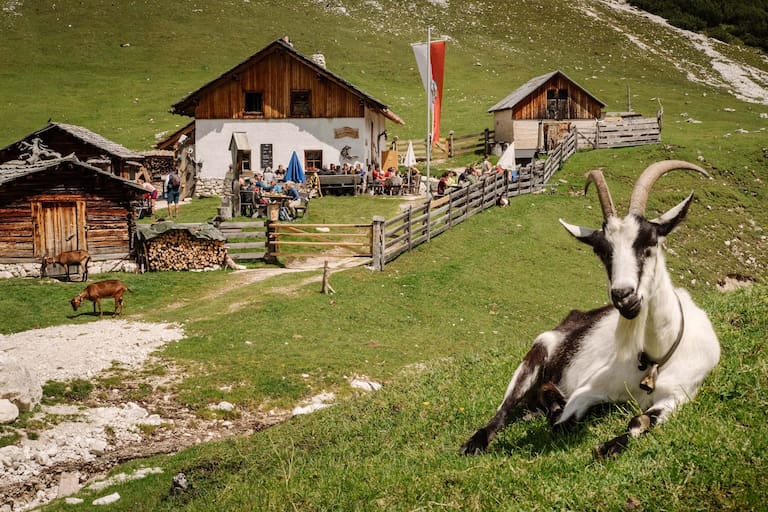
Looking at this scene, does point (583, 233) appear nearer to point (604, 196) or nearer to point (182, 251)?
point (604, 196)

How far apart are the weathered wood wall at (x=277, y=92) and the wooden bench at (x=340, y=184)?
5.50 m

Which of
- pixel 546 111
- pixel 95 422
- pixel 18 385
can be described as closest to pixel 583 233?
pixel 95 422

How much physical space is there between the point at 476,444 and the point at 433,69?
23125 millimetres

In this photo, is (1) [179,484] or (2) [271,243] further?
(2) [271,243]

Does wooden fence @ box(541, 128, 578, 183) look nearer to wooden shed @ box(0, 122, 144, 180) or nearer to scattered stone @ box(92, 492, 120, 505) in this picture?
wooden shed @ box(0, 122, 144, 180)

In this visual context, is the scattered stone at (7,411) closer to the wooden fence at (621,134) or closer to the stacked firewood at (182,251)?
the stacked firewood at (182,251)

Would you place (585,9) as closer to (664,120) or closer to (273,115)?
(664,120)

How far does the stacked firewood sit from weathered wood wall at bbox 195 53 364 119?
17.1m

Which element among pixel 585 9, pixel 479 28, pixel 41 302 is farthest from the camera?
pixel 585 9

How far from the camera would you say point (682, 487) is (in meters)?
4.20

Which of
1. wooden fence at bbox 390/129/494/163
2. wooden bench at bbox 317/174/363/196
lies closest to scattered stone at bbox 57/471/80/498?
wooden bench at bbox 317/174/363/196

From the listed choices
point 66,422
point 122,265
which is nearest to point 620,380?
point 66,422

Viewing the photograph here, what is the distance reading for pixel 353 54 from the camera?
245 feet

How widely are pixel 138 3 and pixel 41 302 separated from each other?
73714 mm
